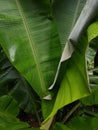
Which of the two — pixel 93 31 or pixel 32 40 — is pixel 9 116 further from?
pixel 93 31

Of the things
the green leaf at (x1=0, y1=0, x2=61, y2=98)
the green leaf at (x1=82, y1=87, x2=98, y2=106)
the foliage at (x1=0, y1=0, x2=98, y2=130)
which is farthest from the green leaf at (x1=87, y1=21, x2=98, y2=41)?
the green leaf at (x1=82, y1=87, x2=98, y2=106)

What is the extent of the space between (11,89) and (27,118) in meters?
0.39

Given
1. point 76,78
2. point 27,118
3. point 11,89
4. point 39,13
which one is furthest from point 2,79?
point 76,78

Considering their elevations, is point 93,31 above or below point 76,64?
above

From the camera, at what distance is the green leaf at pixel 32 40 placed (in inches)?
38.3

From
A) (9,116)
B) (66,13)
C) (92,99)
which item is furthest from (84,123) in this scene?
(66,13)

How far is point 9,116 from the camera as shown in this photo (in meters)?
1.12

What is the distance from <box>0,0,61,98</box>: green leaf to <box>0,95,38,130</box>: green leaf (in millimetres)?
142

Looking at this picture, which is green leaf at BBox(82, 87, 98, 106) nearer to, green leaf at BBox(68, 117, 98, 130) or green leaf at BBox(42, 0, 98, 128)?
green leaf at BBox(68, 117, 98, 130)

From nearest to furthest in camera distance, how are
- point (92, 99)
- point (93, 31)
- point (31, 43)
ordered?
point (93, 31)
point (31, 43)
point (92, 99)

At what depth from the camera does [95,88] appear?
3.76 feet

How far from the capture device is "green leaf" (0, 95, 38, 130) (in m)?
0.97

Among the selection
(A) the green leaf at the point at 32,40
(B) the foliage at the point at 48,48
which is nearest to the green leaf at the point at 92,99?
(B) the foliage at the point at 48,48

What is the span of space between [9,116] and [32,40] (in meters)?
0.33
